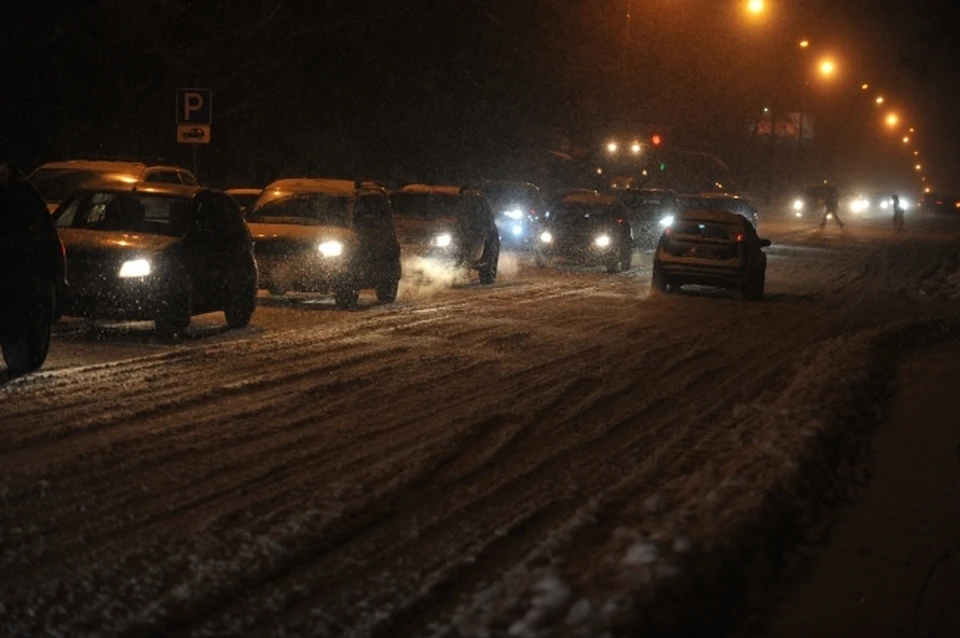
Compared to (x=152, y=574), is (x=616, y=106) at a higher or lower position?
higher

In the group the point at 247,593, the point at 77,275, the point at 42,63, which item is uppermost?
the point at 42,63

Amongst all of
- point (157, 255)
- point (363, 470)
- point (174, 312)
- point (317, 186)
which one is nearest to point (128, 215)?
point (157, 255)

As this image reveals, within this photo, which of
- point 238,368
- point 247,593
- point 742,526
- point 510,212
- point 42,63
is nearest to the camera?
point 247,593

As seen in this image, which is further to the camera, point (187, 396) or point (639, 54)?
point (639, 54)

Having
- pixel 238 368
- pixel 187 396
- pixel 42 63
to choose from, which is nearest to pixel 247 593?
pixel 187 396

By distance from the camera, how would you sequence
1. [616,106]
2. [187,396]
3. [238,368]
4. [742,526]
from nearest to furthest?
[742,526], [187,396], [238,368], [616,106]

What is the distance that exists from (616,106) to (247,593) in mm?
61968

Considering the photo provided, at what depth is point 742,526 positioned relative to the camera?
680cm

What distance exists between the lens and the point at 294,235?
19.1 metres

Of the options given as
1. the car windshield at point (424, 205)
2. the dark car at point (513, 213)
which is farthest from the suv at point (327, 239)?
the dark car at point (513, 213)

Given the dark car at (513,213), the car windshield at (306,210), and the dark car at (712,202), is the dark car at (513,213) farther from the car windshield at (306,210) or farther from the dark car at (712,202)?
the car windshield at (306,210)

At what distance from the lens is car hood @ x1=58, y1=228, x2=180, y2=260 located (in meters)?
14.4

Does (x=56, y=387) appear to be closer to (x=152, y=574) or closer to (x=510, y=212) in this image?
(x=152, y=574)

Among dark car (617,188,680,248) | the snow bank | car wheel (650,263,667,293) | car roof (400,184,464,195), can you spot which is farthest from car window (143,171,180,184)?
dark car (617,188,680,248)
